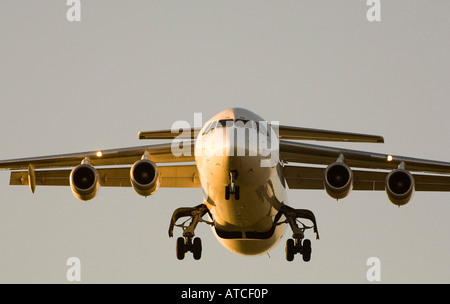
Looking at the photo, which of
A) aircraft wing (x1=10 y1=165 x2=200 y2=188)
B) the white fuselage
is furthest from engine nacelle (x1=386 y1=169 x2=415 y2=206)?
aircraft wing (x1=10 y1=165 x2=200 y2=188)

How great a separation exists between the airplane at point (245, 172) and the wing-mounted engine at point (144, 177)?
21 millimetres

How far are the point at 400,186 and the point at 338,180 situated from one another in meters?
1.40

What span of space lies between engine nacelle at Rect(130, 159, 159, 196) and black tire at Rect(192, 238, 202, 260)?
200 centimetres

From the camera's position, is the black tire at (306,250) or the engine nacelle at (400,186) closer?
the engine nacelle at (400,186)

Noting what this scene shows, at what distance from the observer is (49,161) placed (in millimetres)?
24844

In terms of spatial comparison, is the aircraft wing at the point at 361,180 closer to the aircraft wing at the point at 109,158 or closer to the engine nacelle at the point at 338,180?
the aircraft wing at the point at 109,158

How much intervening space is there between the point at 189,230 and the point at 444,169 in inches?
231

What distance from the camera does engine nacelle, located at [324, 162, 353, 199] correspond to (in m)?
22.6

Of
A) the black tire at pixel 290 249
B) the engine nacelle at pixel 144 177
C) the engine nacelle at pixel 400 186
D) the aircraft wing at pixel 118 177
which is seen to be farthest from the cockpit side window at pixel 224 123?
the aircraft wing at pixel 118 177

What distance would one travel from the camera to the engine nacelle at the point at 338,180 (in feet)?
74.1

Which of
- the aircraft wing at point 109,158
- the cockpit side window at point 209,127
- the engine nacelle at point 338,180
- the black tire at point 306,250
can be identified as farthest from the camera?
the black tire at point 306,250

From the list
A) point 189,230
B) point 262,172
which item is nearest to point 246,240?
point 189,230

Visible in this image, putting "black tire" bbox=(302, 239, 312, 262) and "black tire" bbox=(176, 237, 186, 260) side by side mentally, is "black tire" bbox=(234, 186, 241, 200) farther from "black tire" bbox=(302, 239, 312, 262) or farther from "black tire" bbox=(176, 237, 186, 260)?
"black tire" bbox=(302, 239, 312, 262)
